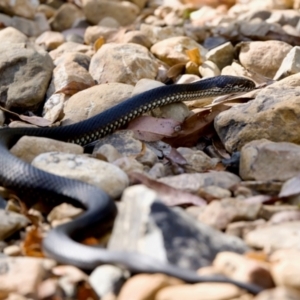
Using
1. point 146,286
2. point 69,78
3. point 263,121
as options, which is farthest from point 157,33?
point 146,286

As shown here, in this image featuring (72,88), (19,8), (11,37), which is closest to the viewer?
(72,88)

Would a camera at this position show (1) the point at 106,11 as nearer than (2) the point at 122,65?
No

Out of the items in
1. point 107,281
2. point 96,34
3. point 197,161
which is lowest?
point 96,34

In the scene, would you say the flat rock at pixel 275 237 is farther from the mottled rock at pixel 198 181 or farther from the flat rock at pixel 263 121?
the flat rock at pixel 263 121

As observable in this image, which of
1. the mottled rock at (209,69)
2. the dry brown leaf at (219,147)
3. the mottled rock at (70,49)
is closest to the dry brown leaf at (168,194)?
the dry brown leaf at (219,147)

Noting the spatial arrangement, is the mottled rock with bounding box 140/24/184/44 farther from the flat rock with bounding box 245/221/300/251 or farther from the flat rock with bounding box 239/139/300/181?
the flat rock with bounding box 245/221/300/251

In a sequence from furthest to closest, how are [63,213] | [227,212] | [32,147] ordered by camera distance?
[32,147], [63,213], [227,212]

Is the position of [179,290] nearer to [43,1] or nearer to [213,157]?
[213,157]

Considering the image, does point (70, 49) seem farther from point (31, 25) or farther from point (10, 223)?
point (10, 223)
